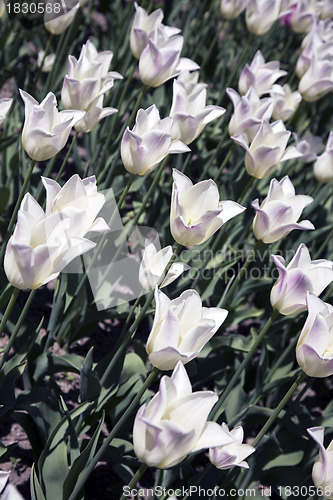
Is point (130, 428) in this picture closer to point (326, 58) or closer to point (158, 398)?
point (158, 398)

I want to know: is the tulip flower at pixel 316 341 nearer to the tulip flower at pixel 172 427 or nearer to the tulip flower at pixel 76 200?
the tulip flower at pixel 172 427

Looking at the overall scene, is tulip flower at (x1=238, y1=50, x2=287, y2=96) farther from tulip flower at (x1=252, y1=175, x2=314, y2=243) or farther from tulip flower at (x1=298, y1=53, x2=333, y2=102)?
tulip flower at (x1=252, y1=175, x2=314, y2=243)

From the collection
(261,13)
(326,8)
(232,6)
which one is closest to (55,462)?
(261,13)

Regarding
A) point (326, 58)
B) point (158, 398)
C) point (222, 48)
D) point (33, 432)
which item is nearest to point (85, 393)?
point (33, 432)

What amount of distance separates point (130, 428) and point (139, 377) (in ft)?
0.49

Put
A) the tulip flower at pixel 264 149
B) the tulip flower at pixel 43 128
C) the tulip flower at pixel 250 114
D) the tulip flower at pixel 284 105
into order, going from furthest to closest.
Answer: the tulip flower at pixel 284 105
the tulip flower at pixel 250 114
the tulip flower at pixel 264 149
the tulip flower at pixel 43 128

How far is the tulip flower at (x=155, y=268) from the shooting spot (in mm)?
1381

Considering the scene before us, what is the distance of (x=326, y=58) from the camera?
7.64 ft

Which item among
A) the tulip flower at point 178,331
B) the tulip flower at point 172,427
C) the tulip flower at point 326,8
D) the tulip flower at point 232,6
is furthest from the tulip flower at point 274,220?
the tulip flower at point 326,8

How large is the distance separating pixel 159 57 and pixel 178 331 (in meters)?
1.06

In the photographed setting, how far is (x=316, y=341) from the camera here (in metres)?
1.13

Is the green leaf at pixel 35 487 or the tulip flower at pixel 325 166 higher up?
the tulip flower at pixel 325 166

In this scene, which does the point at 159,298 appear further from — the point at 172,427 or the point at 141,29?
the point at 141,29

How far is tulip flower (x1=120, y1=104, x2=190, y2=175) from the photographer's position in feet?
4.70
